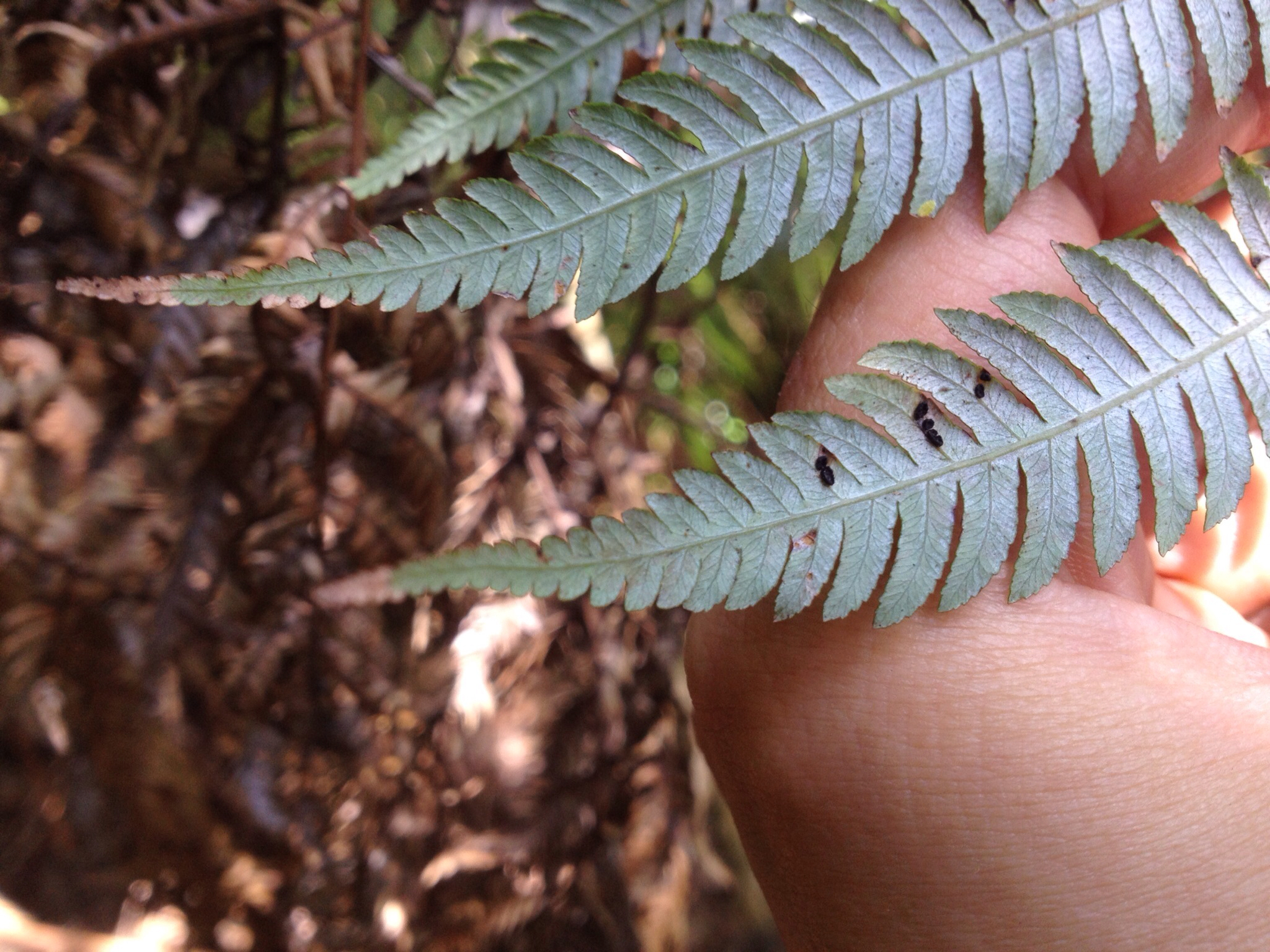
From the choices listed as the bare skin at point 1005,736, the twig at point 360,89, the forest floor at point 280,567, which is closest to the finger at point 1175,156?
the bare skin at point 1005,736

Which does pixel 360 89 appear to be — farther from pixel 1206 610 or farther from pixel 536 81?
pixel 1206 610

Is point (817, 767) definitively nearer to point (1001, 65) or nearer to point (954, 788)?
point (954, 788)

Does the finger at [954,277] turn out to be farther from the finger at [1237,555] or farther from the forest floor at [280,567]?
the forest floor at [280,567]

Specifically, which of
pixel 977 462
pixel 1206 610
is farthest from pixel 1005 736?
pixel 1206 610

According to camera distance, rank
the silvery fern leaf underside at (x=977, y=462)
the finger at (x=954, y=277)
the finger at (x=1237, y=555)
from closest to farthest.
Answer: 1. the silvery fern leaf underside at (x=977, y=462)
2. the finger at (x=954, y=277)
3. the finger at (x=1237, y=555)

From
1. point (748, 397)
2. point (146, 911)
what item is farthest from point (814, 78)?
point (146, 911)

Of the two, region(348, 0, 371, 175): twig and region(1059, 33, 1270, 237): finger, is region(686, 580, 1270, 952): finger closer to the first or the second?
region(1059, 33, 1270, 237): finger

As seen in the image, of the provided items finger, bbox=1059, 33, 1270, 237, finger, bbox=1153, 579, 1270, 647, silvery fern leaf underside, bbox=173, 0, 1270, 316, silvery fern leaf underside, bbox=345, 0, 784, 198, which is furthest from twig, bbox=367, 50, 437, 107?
finger, bbox=1153, 579, 1270, 647
